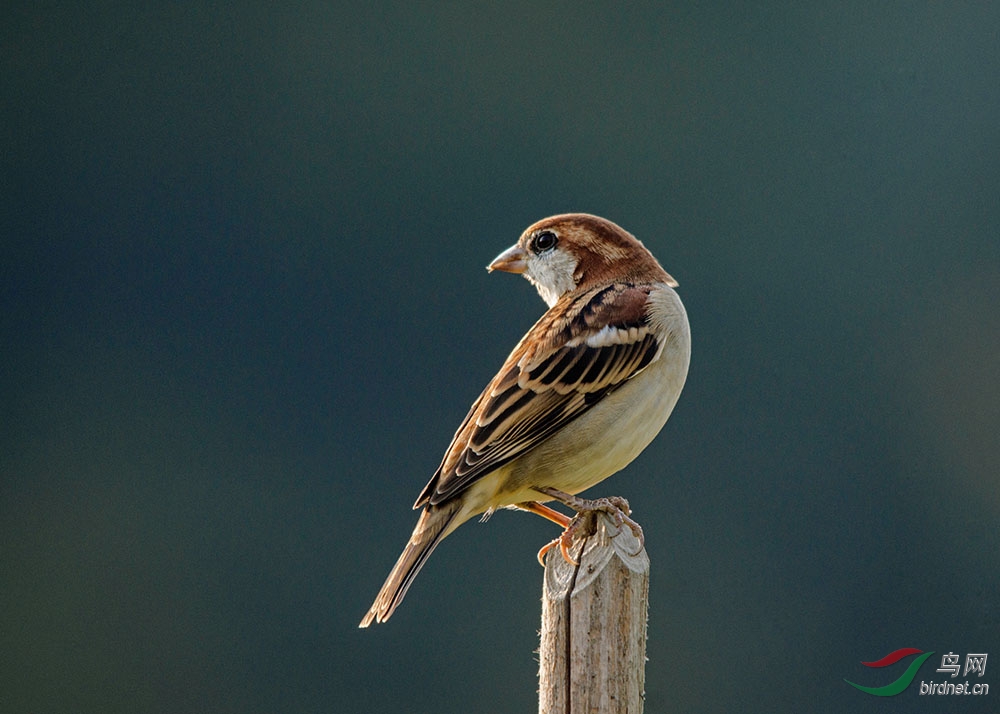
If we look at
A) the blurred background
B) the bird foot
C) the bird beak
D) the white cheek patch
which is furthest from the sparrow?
the blurred background

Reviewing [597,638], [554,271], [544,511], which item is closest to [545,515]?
[544,511]

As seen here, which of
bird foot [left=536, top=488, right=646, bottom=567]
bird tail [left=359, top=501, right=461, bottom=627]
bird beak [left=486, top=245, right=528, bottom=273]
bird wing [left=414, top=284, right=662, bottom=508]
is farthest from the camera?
bird beak [left=486, top=245, right=528, bottom=273]

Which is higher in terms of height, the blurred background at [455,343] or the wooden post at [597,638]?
the blurred background at [455,343]

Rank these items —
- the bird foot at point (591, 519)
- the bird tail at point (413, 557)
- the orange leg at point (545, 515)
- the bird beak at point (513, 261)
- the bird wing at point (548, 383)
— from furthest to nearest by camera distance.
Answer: the bird beak at point (513, 261) < the bird wing at point (548, 383) < the orange leg at point (545, 515) < the bird tail at point (413, 557) < the bird foot at point (591, 519)

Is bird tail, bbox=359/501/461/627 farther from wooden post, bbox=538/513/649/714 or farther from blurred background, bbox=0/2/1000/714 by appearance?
blurred background, bbox=0/2/1000/714

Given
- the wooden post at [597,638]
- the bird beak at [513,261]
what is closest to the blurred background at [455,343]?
the bird beak at [513,261]

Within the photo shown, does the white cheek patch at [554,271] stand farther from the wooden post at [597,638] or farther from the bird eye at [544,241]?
the wooden post at [597,638]

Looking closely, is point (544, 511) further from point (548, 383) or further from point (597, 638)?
point (597, 638)

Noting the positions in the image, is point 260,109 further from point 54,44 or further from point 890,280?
point 890,280
